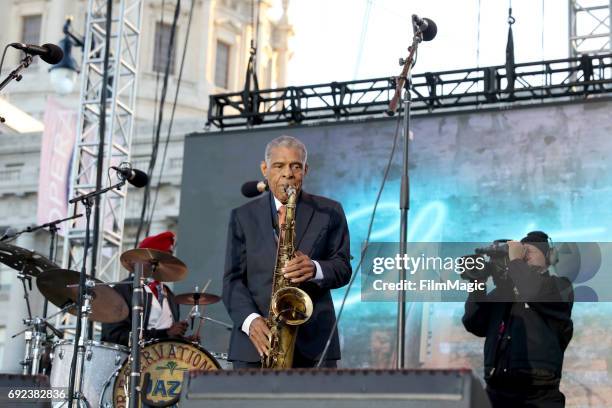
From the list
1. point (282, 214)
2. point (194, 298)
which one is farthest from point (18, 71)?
point (194, 298)

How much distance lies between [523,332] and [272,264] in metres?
1.93

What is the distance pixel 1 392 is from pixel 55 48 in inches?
135

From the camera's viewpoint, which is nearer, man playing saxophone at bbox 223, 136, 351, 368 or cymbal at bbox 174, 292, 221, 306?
man playing saxophone at bbox 223, 136, 351, 368

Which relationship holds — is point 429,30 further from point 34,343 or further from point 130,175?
point 34,343

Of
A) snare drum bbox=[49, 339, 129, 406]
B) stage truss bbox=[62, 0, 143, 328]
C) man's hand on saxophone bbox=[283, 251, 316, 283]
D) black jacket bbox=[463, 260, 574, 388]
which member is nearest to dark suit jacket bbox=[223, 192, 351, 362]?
man's hand on saxophone bbox=[283, 251, 316, 283]

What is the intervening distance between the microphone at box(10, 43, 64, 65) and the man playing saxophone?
6.98 feet

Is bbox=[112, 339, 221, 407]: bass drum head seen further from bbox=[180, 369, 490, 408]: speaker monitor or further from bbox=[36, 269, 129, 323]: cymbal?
bbox=[180, 369, 490, 408]: speaker monitor

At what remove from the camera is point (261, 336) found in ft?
16.3

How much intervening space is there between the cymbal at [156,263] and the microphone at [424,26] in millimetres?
2793

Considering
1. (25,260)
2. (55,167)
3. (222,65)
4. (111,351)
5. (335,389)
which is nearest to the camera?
(335,389)

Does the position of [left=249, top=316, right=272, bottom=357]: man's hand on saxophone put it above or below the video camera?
below


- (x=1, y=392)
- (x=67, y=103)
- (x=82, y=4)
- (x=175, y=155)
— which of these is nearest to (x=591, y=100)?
(x=1, y=392)

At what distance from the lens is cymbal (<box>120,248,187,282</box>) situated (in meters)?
8.27

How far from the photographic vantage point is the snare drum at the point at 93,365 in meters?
8.52
